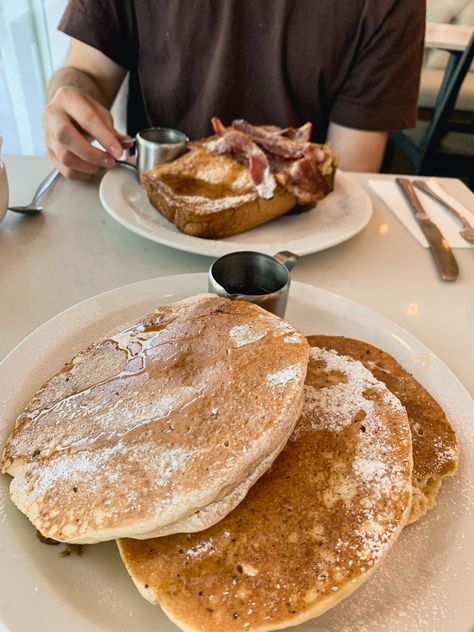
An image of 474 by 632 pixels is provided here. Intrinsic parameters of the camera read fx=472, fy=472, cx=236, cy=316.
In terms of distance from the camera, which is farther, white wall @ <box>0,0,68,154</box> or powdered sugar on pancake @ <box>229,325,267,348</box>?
white wall @ <box>0,0,68,154</box>

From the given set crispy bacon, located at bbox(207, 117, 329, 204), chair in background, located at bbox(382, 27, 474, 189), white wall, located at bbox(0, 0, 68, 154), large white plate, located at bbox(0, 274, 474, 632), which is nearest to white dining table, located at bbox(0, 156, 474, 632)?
large white plate, located at bbox(0, 274, 474, 632)

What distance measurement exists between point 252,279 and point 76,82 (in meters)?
1.45

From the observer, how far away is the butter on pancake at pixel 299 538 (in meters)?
0.65

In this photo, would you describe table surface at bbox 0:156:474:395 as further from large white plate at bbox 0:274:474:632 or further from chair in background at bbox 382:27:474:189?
chair in background at bbox 382:27:474:189

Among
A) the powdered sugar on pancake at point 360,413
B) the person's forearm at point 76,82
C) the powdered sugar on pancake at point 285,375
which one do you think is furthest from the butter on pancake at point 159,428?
the person's forearm at point 76,82

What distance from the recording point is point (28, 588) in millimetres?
658

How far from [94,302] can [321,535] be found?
2.45 feet

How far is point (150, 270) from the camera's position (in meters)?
1.37

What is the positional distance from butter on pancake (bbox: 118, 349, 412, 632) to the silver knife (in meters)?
0.70

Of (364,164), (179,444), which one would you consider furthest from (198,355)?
(364,164)

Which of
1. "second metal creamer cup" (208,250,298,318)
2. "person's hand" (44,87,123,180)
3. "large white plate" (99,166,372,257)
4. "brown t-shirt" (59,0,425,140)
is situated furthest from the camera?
"brown t-shirt" (59,0,425,140)

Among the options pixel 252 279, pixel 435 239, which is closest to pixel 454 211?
pixel 435 239

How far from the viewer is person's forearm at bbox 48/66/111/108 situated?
77.9 inches

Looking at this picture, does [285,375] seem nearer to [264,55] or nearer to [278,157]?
[278,157]
